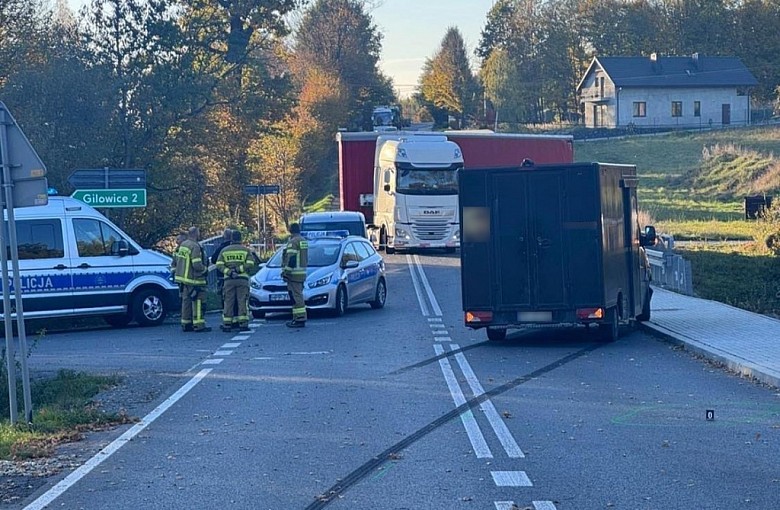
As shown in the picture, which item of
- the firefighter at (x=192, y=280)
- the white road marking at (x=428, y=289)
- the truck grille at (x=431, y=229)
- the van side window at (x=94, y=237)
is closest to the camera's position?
the firefighter at (x=192, y=280)

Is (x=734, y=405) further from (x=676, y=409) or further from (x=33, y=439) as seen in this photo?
(x=33, y=439)

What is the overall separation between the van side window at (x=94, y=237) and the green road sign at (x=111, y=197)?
51.8 inches

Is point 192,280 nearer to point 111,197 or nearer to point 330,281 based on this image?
point 330,281

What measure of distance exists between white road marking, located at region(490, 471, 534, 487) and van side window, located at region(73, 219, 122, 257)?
44.7ft

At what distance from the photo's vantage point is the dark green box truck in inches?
632

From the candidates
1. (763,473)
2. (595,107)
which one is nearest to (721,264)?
(763,473)

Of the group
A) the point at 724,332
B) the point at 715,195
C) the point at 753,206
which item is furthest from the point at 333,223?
the point at 715,195

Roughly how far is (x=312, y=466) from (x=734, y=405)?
474 cm

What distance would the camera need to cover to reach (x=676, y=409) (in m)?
11.0

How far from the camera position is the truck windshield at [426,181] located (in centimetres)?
3575

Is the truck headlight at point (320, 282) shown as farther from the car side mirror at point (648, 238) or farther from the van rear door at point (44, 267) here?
the car side mirror at point (648, 238)

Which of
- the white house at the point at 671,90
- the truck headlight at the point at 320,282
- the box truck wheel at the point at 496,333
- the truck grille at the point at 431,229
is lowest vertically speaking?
the box truck wheel at the point at 496,333

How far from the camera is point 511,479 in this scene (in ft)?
26.3

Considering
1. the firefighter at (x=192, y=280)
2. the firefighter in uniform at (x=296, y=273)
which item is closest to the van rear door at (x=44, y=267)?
the firefighter at (x=192, y=280)
